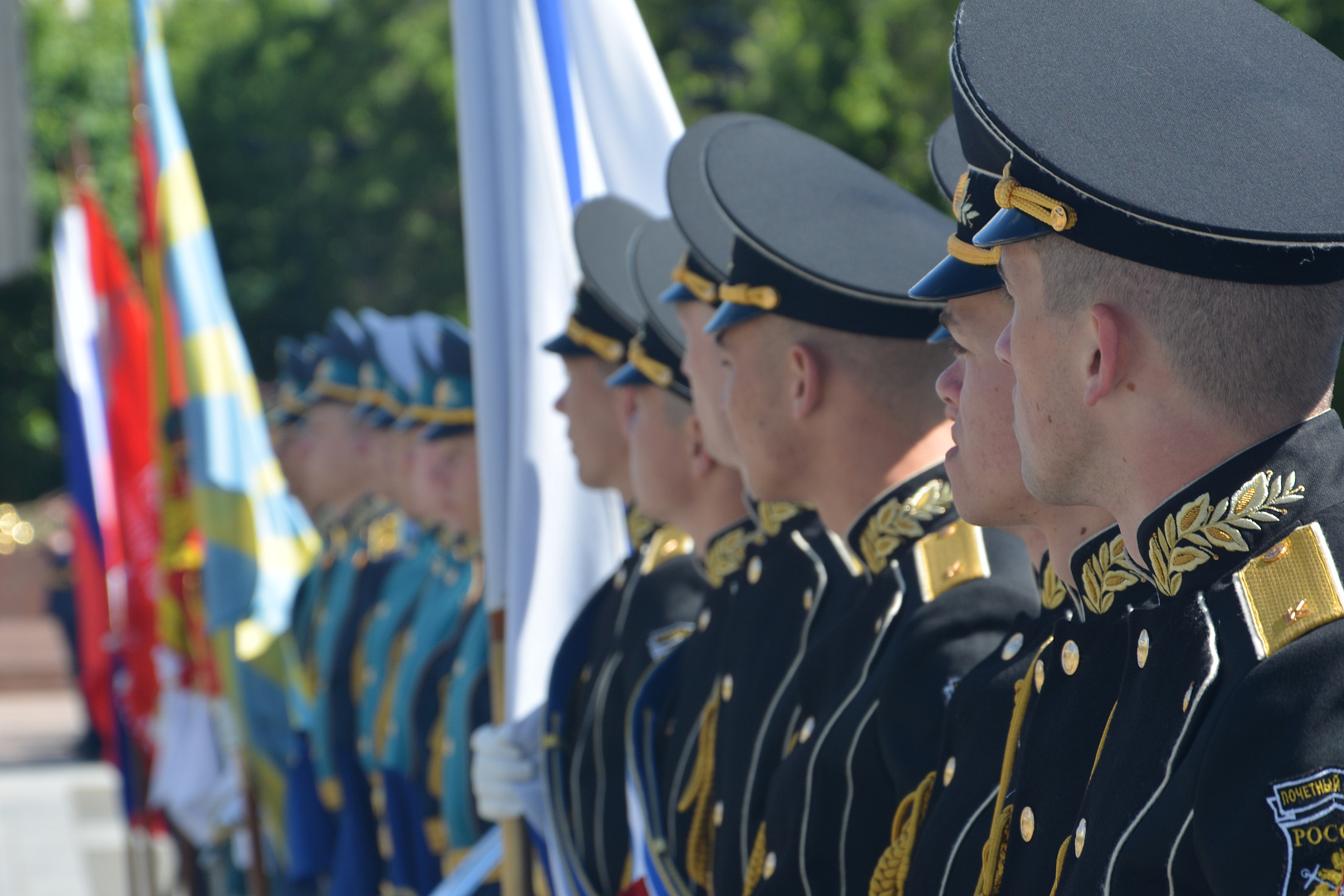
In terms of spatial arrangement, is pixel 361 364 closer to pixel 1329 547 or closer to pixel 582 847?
pixel 582 847

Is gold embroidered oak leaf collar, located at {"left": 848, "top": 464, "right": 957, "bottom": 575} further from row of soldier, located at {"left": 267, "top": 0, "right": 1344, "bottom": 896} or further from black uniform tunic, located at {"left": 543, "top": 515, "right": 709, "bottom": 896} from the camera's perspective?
black uniform tunic, located at {"left": 543, "top": 515, "right": 709, "bottom": 896}

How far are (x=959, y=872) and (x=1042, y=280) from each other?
0.73 meters

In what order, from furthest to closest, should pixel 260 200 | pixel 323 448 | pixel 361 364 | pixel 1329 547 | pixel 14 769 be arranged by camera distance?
1. pixel 260 200
2. pixel 14 769
3. pixel 323 448
4. pixel 361 364
5. pixel 1329 547

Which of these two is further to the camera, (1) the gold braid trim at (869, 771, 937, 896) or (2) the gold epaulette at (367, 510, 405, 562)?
(2) the gold epaulette at (367, 510, 405, 562)

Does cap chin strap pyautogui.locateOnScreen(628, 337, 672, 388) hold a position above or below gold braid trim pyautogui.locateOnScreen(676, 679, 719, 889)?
above

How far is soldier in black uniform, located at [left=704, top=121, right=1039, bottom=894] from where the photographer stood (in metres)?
2.41

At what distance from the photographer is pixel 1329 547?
1451 mm

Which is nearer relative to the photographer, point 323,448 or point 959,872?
point 959,872

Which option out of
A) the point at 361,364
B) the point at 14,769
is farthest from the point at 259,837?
the point at 14,769

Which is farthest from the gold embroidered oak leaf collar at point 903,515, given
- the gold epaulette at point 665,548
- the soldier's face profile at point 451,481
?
the soldier's face profile at point 451,481

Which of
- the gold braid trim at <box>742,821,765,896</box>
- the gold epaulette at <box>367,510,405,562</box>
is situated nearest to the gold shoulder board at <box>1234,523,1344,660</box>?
the gold braid trim at <box>742,821,765,896</box>

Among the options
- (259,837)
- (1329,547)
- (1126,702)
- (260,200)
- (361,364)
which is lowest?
(260,200)

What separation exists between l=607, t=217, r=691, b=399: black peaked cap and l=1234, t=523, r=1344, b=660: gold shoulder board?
6.81 ft

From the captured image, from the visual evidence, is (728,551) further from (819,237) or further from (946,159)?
(946,159)
